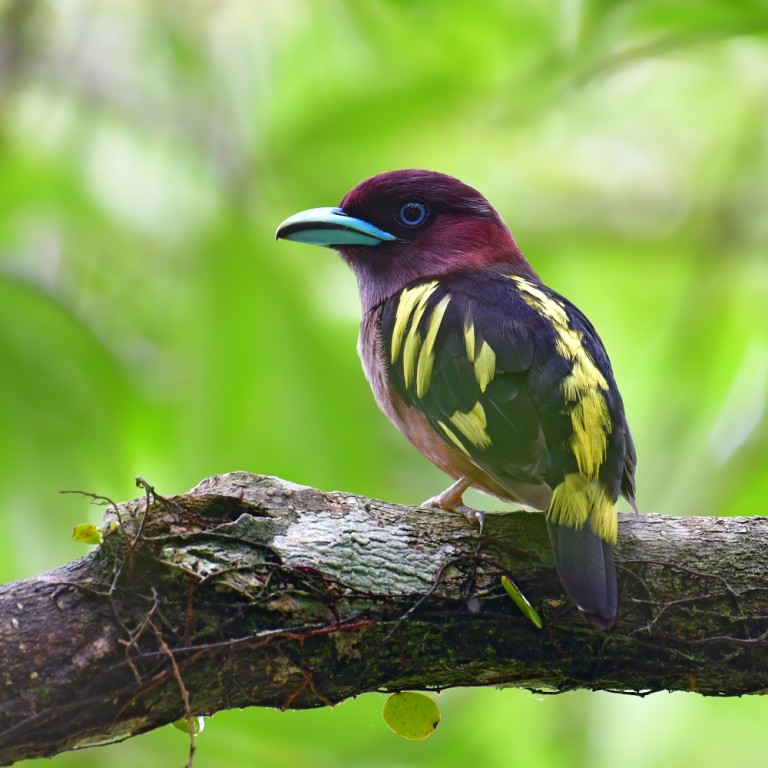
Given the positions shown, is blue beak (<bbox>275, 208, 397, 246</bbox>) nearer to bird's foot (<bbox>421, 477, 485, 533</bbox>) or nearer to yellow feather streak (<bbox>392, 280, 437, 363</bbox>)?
yellow feather streak (<bbox>392, 280, 437, 363</bbox>)

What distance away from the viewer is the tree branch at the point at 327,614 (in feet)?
8.05

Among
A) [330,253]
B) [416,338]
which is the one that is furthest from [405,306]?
[330,253]

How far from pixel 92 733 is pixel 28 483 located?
1.93 metres

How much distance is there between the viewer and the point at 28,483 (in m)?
4.21

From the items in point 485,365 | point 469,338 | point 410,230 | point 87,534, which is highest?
point 410,230

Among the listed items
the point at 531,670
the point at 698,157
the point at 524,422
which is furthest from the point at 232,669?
the point at 698,157

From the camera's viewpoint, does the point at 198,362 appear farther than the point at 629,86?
No

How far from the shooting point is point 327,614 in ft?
8.63

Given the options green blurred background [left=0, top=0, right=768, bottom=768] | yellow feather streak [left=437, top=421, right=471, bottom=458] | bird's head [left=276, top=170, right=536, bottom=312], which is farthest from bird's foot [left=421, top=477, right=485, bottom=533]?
green blurred background [left=0, top=0, right=768, bottom=768]

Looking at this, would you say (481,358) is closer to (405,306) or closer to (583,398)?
(583,398)

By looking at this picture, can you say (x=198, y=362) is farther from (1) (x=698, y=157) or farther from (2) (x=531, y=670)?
(1) (x=698, y=157)

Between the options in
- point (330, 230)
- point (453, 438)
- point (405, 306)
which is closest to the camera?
point (453, 438)

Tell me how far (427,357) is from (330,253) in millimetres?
2144

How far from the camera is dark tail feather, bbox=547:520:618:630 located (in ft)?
8.62
